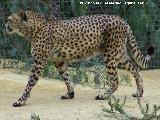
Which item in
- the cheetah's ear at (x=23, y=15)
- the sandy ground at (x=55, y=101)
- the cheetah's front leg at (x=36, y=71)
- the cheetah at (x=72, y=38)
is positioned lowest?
the sandy ground at (x=55, y=101)

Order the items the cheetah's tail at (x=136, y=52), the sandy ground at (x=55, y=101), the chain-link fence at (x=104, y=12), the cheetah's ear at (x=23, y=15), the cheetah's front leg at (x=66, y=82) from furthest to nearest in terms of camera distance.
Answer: the chain-link fence at (x=104, y=12), the cheetah's tail at (x=136, y=52), the cheetah's front leg at (x=66, y=82), the cheetah's ear at (x=23, y=15), the sandy ground at (x=55, y=101)

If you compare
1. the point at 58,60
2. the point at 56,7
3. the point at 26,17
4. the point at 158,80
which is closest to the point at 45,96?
the point at 58,60

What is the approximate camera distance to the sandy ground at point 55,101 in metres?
7.24

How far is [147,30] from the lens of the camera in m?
12.7

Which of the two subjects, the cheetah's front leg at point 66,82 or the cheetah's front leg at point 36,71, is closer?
the cheetah's front leg at point 36,71

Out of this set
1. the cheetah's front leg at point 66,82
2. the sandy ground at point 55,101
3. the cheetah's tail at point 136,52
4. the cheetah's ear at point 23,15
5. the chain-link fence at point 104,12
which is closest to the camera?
the sandy ground at point 55,101

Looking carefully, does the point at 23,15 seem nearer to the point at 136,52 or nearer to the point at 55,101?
the point at 55,101

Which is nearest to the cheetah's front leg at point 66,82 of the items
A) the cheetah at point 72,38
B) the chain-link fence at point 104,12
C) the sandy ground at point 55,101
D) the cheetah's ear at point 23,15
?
the cheetah at point 72,38

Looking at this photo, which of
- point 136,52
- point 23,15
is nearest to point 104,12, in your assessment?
point 136,52

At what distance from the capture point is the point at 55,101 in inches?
336

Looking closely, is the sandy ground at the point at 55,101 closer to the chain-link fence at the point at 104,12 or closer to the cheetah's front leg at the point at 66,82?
the cheetah's front leg at the point at 66,82

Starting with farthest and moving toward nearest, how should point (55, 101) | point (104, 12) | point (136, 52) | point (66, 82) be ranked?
point (104, 12) → point (136, 52) → point (66, 82) → point (55, 101)

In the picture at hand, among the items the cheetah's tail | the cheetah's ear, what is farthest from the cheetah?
the cheetah's tail

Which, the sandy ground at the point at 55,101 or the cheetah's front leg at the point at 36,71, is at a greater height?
the cheetah's front leg at the point at 36,71
